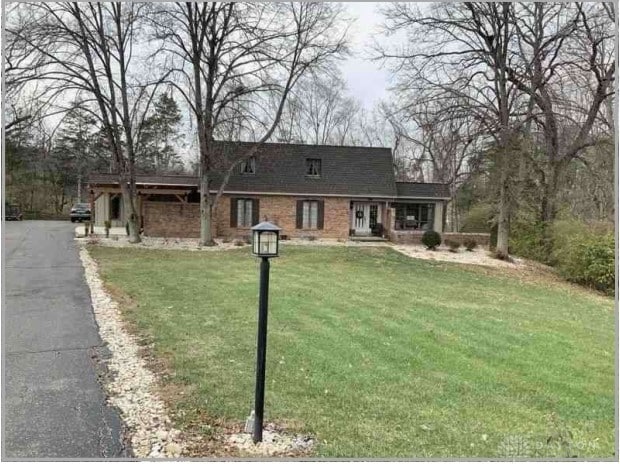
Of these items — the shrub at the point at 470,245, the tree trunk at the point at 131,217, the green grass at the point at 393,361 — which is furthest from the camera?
the shrub at the point at 470,245

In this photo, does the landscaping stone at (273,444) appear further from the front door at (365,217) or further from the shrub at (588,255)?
the front door at (365,217)

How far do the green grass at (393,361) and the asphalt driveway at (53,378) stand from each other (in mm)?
657

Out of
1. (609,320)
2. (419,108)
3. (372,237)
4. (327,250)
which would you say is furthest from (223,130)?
(609,320)

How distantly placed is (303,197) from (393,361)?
19.4m

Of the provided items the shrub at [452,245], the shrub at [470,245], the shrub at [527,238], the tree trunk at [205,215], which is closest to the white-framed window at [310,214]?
the tree trunk at [205,215]

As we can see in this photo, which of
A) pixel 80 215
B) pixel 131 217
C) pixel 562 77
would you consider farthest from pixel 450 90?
pixel 80 215

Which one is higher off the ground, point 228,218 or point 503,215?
point 503,215

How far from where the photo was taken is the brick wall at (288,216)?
24062 millimetres

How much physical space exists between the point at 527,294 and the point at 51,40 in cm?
1735

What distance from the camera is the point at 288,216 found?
24641mm

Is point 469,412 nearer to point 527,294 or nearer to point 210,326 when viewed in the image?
point 210,326

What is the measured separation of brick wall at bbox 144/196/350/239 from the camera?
22812mm

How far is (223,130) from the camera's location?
65.4 ft

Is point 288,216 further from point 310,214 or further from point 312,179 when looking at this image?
point 312,179
